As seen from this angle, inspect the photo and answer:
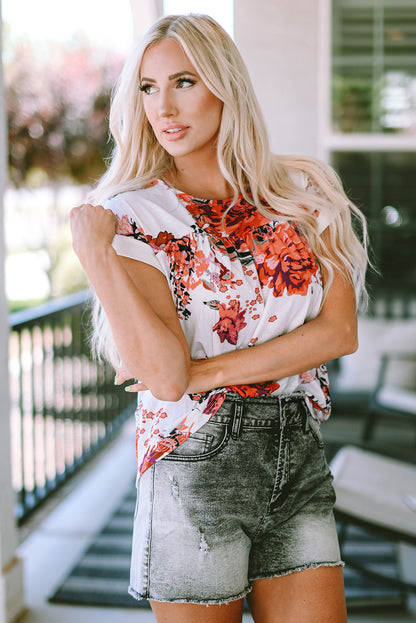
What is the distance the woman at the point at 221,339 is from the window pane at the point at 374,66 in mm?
3646

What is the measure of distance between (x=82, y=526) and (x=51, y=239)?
6.49 meters

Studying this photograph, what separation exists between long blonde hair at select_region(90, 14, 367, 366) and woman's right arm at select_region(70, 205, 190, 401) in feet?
0.67

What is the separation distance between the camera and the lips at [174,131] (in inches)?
55.3

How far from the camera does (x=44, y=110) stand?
8.01m

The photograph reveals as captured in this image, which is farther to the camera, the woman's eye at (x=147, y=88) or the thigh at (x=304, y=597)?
the woman's eye at (x=147, y=88)

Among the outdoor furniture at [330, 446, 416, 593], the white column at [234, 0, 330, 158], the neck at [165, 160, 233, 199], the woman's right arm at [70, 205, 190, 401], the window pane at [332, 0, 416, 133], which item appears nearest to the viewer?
the woman's right arm at [70, 205, 190, 401]

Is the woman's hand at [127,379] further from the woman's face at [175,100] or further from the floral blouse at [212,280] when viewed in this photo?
the woman's face at [175,100]

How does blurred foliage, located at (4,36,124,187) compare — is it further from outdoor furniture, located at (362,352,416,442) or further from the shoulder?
the shoulder

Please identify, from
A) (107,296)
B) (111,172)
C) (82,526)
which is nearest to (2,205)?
(111,172)

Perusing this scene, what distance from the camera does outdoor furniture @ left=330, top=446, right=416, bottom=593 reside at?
7.86ft

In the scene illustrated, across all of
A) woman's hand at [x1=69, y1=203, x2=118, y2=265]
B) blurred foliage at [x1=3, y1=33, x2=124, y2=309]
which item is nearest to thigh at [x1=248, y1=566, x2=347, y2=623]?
woman's hand at [x1=69, y1=203, x2=118, y2=265]

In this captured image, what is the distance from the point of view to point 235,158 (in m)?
1.50

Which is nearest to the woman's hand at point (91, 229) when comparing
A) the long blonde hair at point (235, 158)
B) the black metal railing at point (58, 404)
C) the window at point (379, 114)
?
the long blonde hair at point (235, 158)

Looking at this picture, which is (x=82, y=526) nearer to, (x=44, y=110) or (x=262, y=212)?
(x=262, y=212)
